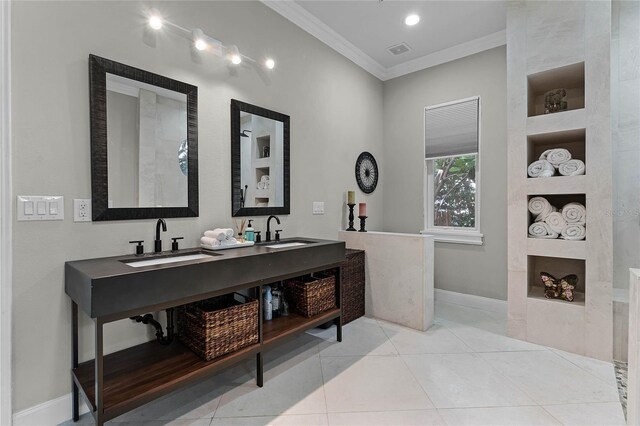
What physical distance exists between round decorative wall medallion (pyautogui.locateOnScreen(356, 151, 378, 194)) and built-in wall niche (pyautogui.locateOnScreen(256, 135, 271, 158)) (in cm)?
140

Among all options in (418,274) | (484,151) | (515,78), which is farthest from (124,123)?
(484,151)

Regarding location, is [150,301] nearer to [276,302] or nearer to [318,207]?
[276,302]

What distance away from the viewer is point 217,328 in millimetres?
1777

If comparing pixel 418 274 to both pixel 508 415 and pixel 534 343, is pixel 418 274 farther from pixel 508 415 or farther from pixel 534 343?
pixel 508 415

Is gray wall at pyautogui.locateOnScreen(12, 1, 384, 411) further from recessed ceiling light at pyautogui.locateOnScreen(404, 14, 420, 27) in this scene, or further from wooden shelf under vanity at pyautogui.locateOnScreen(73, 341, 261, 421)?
recessed ceiling light at pyautogui.locateOnScreen(404, 14, 420, 27)

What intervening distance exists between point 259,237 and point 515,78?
2613 mm

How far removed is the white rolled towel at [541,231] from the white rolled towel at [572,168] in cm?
44

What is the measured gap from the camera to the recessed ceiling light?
2.98 meters

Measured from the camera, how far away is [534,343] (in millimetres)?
→ 2566

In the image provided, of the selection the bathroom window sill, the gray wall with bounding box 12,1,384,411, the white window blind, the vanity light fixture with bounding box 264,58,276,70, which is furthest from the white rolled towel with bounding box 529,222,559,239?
the vanity light fixture with bounding box 264,58,276,70

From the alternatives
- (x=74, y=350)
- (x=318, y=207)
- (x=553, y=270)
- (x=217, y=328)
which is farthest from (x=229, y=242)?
(x=553, y=270)

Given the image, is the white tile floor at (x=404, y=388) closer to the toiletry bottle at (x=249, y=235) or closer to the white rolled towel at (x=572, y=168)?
the toiletry bottle at (x=249, y=235)

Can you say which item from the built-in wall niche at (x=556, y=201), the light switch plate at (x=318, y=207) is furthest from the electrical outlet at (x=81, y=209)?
the built-in wall niche at (x=556, y=201)

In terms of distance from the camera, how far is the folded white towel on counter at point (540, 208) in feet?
8.51
